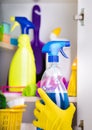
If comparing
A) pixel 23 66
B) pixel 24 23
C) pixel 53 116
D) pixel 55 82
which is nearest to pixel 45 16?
pixel 24 23

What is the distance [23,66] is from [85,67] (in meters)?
0.30

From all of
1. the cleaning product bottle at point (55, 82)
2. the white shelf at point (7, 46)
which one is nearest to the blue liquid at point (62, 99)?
the cleaning product bottle at point (55, 82)

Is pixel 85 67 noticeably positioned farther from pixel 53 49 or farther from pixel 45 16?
pixel 45 16

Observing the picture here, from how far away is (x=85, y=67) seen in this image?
911 millimetres

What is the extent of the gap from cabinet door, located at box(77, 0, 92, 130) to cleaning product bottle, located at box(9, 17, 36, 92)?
23 cm

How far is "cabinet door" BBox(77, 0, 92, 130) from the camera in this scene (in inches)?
34.1

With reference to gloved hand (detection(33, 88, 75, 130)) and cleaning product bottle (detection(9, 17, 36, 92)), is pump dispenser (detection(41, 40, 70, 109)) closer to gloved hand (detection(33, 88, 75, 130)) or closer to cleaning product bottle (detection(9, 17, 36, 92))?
gloved hand (detection(33, 88, 75, 130))

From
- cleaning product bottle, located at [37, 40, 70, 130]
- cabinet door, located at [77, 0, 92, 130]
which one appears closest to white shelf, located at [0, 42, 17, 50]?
cleaning product bottle, located at [37, 40, 70, 130]

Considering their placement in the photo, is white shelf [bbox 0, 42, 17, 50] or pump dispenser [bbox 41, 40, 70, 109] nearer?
pump dispenser [bbox 41, 40, 70, 109]

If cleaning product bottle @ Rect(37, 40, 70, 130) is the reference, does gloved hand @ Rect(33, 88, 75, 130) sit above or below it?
below

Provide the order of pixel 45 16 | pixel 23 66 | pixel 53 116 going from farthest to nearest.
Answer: pixel 45 16
pixel 23 66
pixel 53 116

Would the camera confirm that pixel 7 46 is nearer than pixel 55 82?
No

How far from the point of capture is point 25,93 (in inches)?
41.1

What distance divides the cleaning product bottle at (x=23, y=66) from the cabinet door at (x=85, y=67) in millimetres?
234
